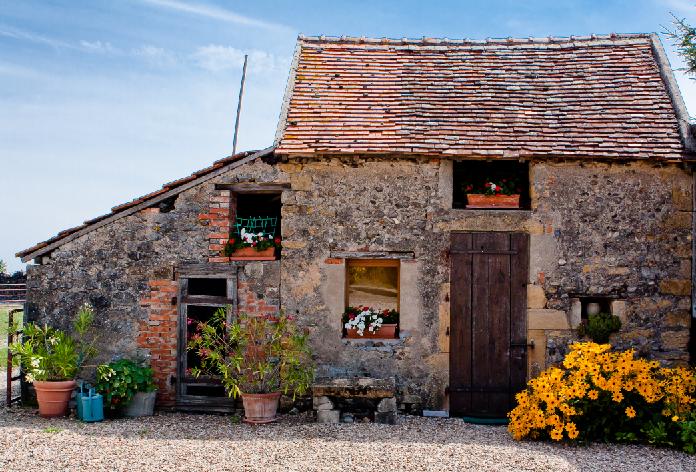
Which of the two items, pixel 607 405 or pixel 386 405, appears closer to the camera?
pixel 607 405

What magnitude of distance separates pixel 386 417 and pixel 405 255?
213 cm

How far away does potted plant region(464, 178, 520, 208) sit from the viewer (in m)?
9.70

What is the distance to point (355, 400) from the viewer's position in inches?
360

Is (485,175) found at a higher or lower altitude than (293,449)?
higher

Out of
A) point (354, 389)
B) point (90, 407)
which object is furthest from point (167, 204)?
point (354, 389)

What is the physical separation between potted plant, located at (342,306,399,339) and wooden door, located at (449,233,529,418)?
2.66 ft

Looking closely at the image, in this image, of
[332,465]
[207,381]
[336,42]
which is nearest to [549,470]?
[332,465]

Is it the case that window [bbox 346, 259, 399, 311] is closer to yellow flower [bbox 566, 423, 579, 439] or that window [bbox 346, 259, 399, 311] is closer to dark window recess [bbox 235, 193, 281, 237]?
dark window recess [bbox 235, 193, 281, 237]

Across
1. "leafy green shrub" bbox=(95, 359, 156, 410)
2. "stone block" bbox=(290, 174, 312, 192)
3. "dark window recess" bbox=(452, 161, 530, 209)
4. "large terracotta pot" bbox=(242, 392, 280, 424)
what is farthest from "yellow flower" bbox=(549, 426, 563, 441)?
"leafy green shrub" bbox=(95, 359, 156, 410)

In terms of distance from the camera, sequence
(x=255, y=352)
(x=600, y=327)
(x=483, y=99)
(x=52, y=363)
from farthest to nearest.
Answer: (x=483, y=99) → (x=255, y=352) → (x=600, y=327) → (x=52, y=363)

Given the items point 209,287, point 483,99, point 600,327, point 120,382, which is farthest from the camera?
point 483,99

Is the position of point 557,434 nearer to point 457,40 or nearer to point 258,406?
point 258,406

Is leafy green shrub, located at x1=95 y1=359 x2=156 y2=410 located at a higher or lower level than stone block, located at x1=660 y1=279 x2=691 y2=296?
lower

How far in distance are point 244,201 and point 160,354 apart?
8.29 feet
